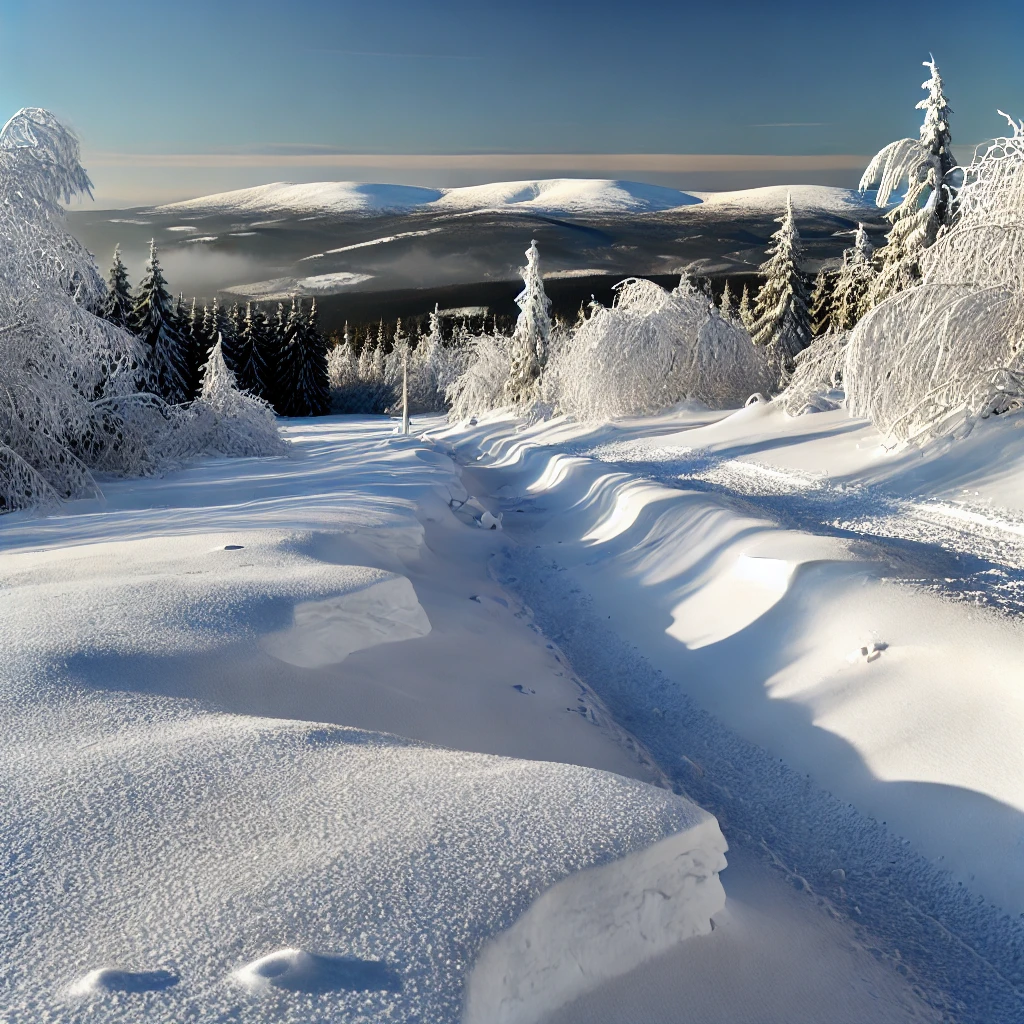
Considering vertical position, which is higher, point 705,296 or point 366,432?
point 705,296

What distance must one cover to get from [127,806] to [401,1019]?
120 centimetres

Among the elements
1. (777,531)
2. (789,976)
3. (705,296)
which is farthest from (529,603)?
(705,296)

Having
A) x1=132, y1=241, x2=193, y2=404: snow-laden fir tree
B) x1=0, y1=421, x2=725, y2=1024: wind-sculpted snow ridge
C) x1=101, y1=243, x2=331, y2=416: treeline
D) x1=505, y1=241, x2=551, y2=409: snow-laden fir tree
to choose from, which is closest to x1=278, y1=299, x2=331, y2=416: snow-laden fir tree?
x1=101, y1=243, x2=331, y2=416: treeline

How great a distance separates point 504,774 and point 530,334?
103 feet

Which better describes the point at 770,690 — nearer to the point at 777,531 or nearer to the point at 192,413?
the point at 777,531

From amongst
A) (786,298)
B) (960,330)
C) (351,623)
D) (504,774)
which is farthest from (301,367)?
(504,774)

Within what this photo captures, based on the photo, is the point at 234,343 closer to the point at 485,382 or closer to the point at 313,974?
the point at 485,382

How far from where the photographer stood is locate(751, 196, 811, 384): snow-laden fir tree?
3519cm

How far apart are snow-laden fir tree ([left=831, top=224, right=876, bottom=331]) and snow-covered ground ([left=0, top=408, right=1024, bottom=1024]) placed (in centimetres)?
2869

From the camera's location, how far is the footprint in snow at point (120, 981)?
1.75 metres

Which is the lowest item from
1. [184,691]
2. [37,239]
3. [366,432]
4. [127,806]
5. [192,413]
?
[366,432]

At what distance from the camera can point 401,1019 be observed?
1767 millimetres

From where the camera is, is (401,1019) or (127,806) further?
(127,806)

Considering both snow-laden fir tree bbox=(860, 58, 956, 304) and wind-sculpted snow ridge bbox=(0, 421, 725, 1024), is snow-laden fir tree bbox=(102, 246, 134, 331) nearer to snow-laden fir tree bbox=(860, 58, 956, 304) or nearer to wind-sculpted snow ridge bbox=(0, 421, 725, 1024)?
snow-laden fir tree bbox=(860, 58, 956, 304)
